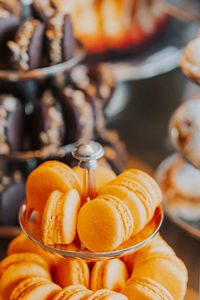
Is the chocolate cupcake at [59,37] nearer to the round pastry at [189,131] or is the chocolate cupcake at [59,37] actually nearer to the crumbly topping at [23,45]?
the crumbly topping at [23,45]

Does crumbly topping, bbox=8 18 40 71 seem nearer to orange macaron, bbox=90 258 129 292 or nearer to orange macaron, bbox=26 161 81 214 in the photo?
orange macaron, bbox=26 161 81 214

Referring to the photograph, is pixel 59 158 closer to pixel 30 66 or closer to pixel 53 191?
pixel 30 66

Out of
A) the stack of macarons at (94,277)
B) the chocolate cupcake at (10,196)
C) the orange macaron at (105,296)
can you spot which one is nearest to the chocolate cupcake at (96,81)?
the chocolate cupcake at (10,196)

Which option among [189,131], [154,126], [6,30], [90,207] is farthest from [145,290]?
[154,126]

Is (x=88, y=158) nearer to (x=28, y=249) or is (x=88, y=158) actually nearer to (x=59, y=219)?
(x=59, y=219)

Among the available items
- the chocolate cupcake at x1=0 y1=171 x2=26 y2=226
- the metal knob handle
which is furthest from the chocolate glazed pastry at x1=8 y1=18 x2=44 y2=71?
the metal knob handle

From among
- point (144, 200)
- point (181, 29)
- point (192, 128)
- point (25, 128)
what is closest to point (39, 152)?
point (25, 128)
